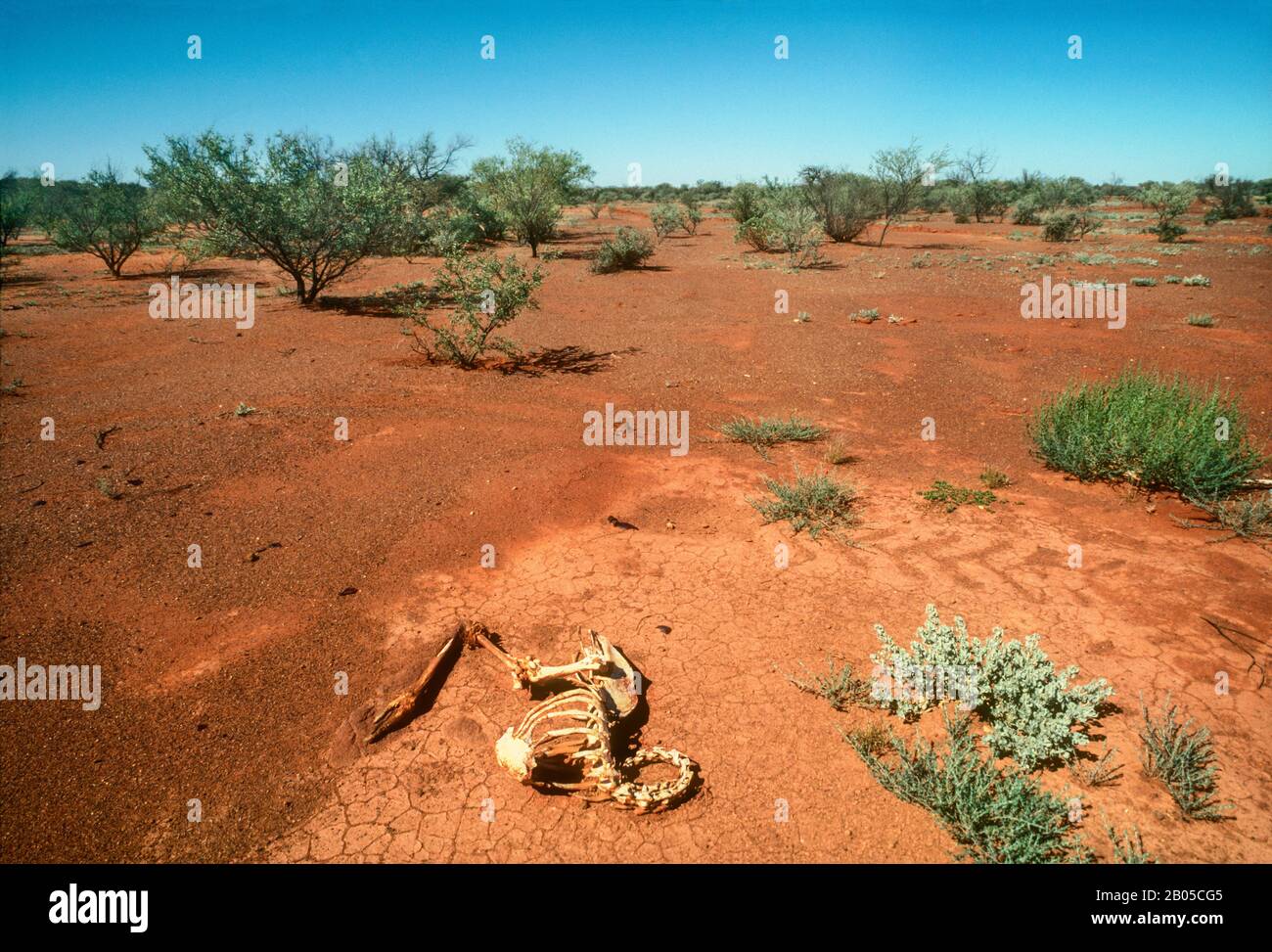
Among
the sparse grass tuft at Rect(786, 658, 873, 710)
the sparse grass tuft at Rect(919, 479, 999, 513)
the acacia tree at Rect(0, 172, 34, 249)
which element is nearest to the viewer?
the sparse grass tuft at Rect(786, 658, 873, 710)

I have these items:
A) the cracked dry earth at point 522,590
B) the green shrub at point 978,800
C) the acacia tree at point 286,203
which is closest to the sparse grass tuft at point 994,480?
the cracked dry earth at point 522,590

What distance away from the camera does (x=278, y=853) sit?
2.96 m

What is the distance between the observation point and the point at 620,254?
67.6 feet

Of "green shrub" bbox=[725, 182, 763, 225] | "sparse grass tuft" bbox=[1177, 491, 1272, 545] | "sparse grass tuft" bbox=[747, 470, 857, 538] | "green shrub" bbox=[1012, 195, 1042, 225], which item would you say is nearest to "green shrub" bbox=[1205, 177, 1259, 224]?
"green shrub" bbox=[1012, 195, 1042, 225]

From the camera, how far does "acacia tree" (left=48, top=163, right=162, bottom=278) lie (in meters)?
19.8

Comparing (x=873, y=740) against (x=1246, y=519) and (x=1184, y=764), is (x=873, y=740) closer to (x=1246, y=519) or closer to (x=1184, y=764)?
(x=1184, y=764)

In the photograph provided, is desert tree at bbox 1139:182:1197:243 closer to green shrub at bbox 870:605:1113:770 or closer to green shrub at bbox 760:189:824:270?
green shrub at bbox 760:189:824:270

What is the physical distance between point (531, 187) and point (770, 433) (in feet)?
60.7

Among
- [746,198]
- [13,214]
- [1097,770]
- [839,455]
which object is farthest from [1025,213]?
[13,214]

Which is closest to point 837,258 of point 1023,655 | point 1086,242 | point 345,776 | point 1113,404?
point 1086,242

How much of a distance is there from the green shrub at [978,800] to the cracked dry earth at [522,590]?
12 centimetres

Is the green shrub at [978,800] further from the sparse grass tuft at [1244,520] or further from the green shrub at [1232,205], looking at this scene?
the green shrub at [1232,205]

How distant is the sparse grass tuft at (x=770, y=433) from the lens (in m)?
7.61

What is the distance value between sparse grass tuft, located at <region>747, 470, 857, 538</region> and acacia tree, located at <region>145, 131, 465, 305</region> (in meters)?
12.1
